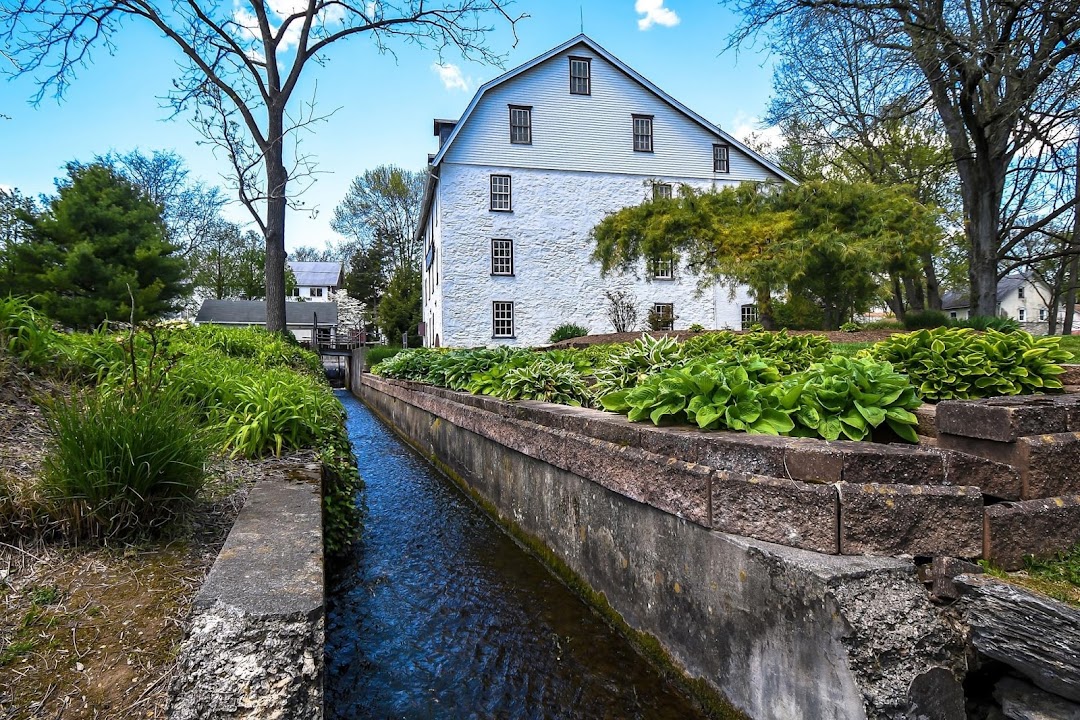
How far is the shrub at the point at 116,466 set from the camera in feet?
7.18

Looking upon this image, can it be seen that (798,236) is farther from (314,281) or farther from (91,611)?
(314,281)

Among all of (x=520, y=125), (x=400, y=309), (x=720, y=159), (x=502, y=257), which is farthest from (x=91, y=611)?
(x=400, y=309)

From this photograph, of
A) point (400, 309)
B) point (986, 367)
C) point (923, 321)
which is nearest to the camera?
point (986, 367)

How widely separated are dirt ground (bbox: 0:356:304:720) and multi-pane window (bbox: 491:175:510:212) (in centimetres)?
2142

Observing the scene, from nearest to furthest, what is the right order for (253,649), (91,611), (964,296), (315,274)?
(253,649) → (91,611) → (964,296) → (315,274)

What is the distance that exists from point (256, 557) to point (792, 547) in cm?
197

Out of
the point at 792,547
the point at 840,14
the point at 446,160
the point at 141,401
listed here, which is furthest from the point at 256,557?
the point at 446,160

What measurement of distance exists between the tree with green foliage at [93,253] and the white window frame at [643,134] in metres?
20.2

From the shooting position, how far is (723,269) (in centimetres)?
1465

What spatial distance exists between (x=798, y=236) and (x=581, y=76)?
1329cm

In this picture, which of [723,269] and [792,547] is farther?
[723,269]

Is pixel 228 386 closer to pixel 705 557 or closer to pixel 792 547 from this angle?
pixel 705 557

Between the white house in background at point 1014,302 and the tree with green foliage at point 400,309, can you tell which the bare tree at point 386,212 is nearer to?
Result: the tree with green foliage at point 400,309

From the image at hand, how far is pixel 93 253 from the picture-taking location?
70.7 ft
